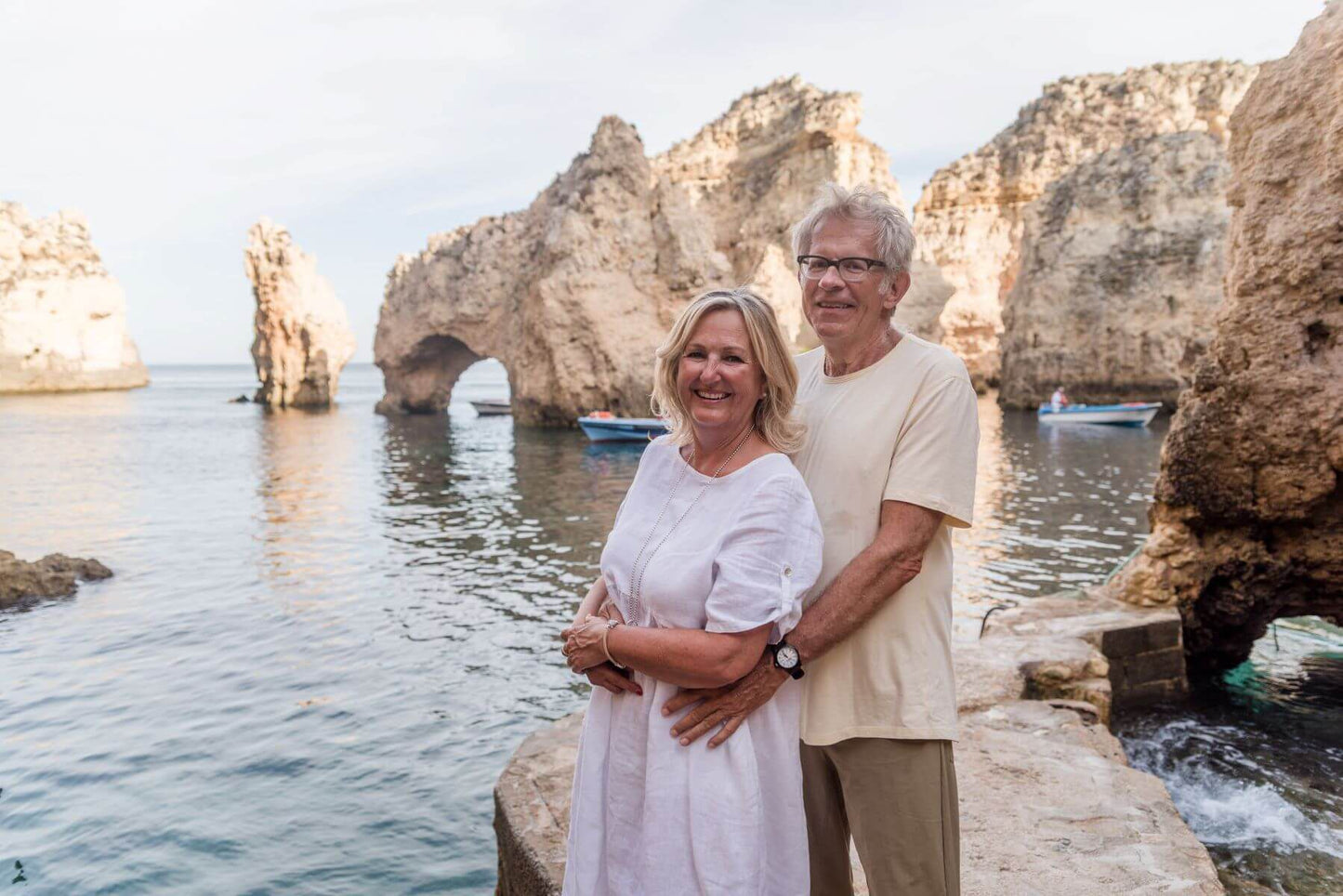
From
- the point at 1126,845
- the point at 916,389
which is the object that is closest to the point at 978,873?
the point at 1126,845

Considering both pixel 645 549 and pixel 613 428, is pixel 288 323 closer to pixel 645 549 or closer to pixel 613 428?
pixel 613 428

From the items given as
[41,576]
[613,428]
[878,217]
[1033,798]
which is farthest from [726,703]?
[613,428]

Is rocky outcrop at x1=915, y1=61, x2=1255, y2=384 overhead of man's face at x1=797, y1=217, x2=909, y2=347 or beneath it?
overhead

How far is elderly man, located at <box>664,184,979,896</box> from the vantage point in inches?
79.4

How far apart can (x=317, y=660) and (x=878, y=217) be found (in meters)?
7.96

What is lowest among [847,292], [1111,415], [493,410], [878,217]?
[493,410]

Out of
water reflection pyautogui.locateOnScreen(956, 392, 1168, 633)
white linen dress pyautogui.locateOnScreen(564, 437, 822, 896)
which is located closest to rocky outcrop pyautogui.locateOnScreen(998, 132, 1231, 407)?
water reflection pyautogui.locateOnScreen(956, 392, 1168, 633)

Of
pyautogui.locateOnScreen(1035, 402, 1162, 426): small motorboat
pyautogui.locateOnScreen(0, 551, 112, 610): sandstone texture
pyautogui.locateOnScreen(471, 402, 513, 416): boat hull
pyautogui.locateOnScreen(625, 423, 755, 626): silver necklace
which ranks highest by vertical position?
pyautogui.locateOnScreen(625, 423, 755, 626): silver necklace

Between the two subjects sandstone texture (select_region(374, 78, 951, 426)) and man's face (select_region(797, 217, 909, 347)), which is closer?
man's face (select_region(797, 217, 909, 347))

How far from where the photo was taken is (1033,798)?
3.71m

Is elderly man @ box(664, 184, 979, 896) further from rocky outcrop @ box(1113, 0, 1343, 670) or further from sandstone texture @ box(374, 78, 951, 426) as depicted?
sandstone texture @ box(374, 78, 951, 426)

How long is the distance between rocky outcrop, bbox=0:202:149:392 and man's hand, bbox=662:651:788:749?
8344 centimetres

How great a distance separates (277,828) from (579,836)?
4.23 metres

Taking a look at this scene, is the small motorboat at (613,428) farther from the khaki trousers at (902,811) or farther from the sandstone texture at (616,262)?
the khaki trousers at (902,811)
